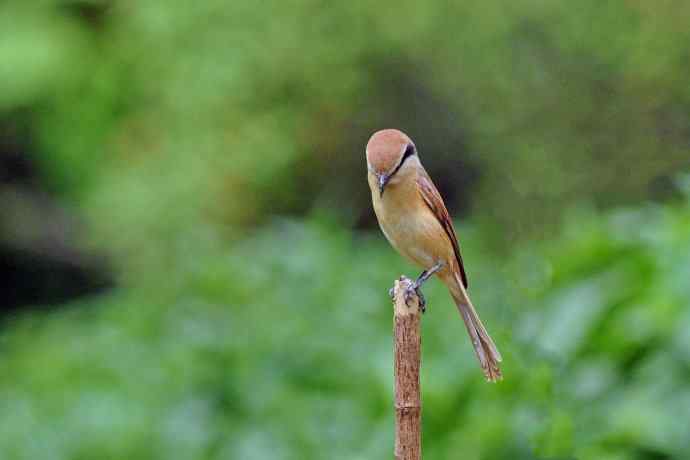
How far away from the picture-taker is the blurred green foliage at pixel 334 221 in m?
4.54

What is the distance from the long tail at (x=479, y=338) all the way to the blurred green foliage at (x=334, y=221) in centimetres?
60

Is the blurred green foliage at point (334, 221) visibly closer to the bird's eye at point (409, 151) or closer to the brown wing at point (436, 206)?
the brown wing at point (436, 206)

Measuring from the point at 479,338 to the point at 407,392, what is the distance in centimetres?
85

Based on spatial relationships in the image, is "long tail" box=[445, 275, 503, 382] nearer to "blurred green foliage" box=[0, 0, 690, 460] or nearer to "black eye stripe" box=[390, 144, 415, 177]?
"black eye stripe" box=[390, 144, 415, 177]

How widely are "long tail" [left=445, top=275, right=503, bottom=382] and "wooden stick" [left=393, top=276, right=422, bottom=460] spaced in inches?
22.0

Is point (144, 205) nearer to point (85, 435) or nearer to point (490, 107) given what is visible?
point (490, 107)

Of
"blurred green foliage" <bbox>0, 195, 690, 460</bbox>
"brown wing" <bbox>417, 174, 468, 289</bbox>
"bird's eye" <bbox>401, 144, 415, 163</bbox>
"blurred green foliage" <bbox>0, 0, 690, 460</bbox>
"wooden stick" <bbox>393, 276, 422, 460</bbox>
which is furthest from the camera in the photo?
"blurred green foliage" <bbox>0, 0, 690, 460</bbox>

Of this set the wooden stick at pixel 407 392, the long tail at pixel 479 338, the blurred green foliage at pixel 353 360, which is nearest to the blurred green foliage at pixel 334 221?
the blurred green foliage at pixel 353 360

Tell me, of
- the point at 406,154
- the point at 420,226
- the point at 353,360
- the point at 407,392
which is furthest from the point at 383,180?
the point at 353,360

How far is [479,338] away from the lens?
3.18 m

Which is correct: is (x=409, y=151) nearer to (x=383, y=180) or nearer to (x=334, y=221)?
(x=383, y=180)

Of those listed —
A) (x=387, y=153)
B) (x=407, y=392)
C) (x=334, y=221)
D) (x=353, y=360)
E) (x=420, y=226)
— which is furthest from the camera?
(x=334, y=221)

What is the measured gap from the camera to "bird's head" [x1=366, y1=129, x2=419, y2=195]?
303 cm

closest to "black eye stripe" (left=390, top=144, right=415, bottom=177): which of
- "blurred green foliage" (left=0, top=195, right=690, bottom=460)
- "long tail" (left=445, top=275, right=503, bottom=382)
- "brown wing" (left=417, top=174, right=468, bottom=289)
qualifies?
"brown wing" (left=417, top=174, right=468, bottom=289)
